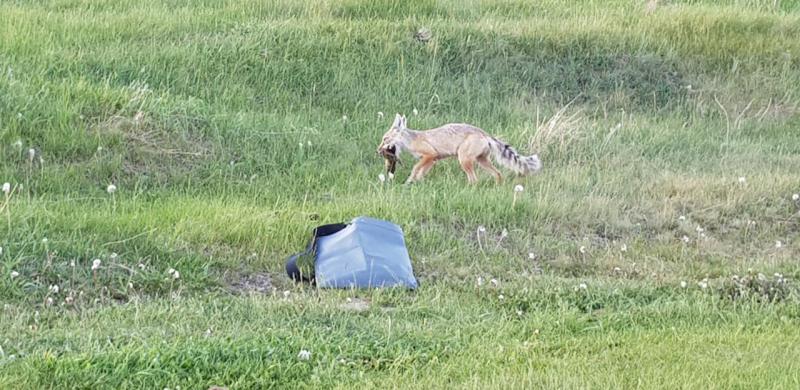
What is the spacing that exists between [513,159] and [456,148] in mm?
473

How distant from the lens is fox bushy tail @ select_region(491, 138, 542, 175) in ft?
27.2

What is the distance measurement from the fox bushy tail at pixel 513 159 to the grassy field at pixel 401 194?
0.11 meters

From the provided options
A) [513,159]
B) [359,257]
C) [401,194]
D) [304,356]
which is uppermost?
[304,356]

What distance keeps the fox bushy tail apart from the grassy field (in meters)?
0.11

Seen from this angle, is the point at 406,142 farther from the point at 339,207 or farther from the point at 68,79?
the point at 68,79

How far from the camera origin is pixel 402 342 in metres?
5.23

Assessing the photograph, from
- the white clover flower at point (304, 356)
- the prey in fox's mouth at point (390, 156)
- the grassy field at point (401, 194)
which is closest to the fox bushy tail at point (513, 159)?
the grassy field at point (401, 194)

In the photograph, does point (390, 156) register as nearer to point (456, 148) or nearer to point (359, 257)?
point (456, 148)

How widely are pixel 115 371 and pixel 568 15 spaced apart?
930 cm

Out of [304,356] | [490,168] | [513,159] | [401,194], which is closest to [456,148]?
[490,168]

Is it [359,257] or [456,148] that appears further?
[456,148]

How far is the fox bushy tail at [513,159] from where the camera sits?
830 cm

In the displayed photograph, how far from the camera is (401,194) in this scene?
26.2ft

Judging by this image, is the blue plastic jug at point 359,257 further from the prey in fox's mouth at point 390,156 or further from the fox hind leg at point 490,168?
the fox hind leg at point 490,168
